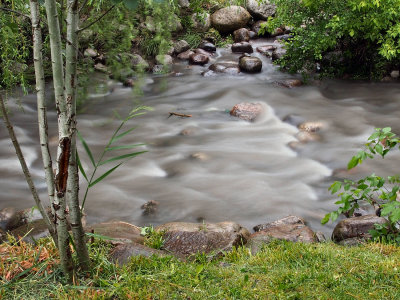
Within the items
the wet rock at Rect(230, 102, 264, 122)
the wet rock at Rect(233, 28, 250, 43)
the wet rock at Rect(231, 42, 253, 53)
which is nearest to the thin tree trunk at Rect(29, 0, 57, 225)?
the wet rock at Rect(230, 102, 264, 122)

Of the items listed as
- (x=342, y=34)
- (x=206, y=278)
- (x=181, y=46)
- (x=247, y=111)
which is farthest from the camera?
(x=181, y=46)

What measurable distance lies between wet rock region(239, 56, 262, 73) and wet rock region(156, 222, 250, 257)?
8.29 metres

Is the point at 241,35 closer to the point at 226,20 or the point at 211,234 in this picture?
the point at 226,20

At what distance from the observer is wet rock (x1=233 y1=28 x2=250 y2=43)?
47.3 feet

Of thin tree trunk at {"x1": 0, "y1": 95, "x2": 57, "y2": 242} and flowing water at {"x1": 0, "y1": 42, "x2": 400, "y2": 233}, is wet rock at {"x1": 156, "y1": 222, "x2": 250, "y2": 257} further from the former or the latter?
thin tree trunk at {"x1": 0, "y1": 95, "x2": 57, "y2": 242}

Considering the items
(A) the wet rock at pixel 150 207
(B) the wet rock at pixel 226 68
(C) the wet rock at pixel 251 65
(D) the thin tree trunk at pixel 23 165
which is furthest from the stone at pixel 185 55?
(D) the thin tree trunk at pixel 23 165

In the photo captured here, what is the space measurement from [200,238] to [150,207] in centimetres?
147

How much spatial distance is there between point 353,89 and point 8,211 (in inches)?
321

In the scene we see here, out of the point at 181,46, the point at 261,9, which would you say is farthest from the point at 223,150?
the point at 261,9

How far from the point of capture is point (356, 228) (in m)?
3.95

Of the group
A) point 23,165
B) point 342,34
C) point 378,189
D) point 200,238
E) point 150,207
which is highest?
point 342,34

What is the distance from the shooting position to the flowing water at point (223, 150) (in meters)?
5.08

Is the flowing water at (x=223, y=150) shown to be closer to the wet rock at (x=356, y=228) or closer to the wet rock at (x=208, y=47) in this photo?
the wet rock at (x=356, y=228)

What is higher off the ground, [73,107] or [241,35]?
[73,107]
